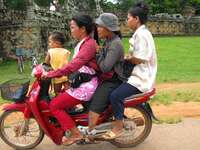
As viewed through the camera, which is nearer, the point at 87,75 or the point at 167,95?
the point at 87,75

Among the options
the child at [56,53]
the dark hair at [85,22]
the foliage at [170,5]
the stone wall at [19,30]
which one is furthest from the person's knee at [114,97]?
the foliage at [170,5]

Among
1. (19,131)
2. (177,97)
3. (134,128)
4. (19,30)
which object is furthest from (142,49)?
(19,30)

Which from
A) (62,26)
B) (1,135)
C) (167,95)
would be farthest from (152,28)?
(1,135)

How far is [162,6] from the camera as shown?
157 ft

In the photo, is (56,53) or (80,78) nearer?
(80,78)

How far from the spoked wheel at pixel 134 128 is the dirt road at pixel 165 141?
0.09 metres

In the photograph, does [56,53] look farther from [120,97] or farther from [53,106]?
[120,97]

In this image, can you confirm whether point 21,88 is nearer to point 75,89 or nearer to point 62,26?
point 75,89

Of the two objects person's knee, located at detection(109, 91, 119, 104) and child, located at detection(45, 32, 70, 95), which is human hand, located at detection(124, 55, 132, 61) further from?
child, located at detection(45, 32, 70, 95)

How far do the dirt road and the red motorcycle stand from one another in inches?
5.0

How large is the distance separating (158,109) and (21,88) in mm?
3472

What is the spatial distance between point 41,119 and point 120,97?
36.4 inches

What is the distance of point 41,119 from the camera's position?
18.5ft

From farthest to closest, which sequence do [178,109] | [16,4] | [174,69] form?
[16,4]
[174,69]
[178,109]
